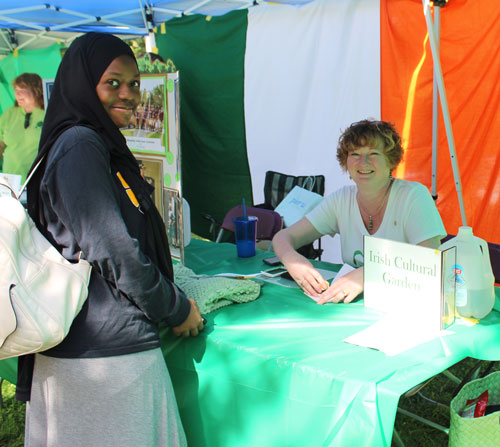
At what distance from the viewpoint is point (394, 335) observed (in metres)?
1.35

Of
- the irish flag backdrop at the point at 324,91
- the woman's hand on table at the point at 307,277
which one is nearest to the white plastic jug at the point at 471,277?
the woman's hand on table at the point at 307,277

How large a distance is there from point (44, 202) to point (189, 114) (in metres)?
4.43

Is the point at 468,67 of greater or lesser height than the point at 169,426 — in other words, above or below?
above

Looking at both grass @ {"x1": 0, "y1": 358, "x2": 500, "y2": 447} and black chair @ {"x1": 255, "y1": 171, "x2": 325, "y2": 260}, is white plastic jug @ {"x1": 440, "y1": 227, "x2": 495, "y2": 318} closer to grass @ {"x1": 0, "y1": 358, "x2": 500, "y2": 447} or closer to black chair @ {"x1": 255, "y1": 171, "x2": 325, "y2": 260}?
grass @ {"x1": 0, "y1": 358, "x2": 500, "y2": 447}

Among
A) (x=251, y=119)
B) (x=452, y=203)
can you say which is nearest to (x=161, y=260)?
(x=452, y=203)

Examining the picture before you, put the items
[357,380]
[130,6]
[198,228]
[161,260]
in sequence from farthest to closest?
[198,228] < [130,6] < [161,260] < [357,380]

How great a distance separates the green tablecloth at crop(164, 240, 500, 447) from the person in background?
4259mm

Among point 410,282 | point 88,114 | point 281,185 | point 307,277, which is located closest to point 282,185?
point 281,185

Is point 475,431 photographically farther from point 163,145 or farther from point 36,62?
point 36,62

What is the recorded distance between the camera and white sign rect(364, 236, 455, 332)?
1.36m

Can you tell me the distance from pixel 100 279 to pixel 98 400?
0.29 meters

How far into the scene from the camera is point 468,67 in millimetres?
3221

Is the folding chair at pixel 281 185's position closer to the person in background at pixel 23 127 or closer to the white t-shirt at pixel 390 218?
the white t-shirt at pixel 390 218

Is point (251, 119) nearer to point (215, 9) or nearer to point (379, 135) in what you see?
point (215, 9)
